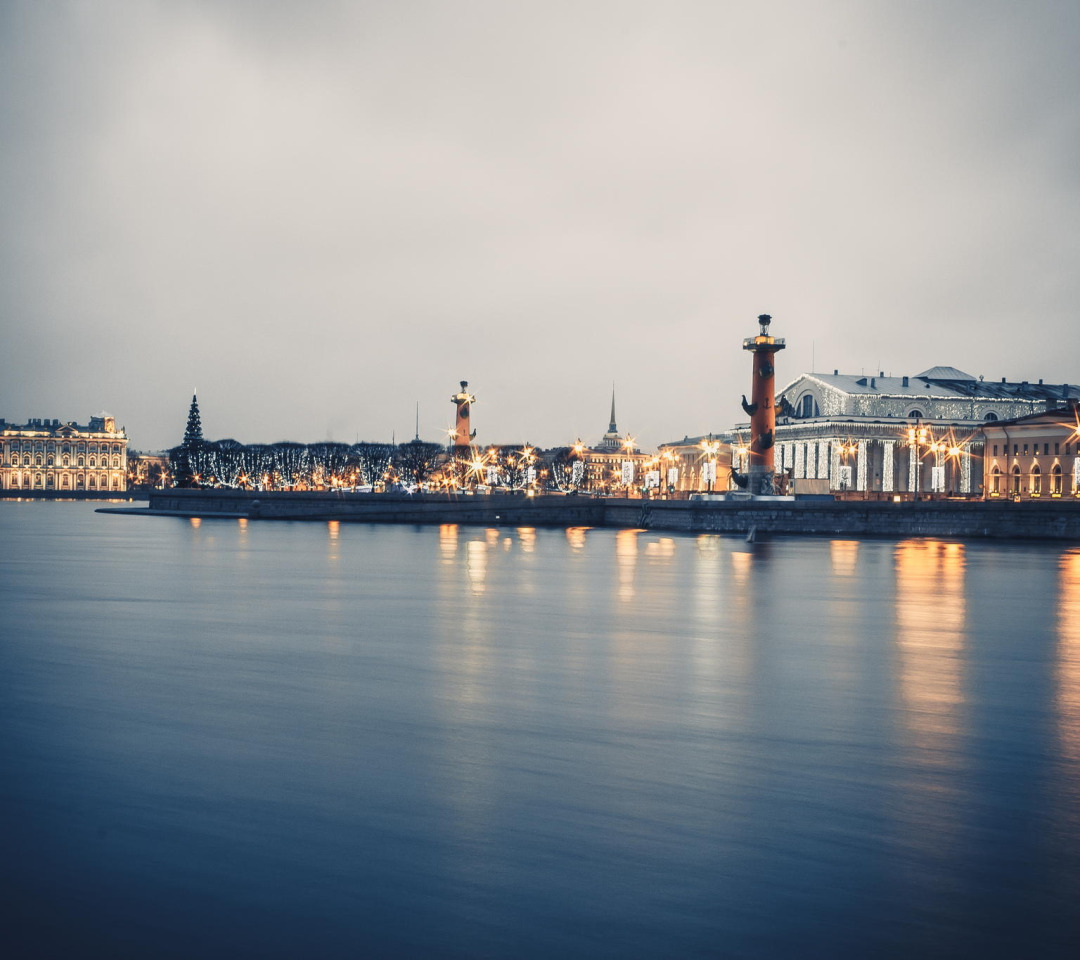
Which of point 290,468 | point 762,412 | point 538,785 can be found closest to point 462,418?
point 290,468

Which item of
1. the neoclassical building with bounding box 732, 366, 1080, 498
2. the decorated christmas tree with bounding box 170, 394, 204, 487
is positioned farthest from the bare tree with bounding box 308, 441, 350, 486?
the neoclassical building with bounding box 732, 366, 1080, 498

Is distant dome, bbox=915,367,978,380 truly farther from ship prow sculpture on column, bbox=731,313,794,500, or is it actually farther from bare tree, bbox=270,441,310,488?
bare tree, bbox=270,441,310,488

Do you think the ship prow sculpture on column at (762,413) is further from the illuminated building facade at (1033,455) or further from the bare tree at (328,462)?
the bare tree at (328,462)

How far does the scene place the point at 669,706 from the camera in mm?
15281

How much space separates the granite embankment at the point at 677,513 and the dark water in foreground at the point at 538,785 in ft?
108

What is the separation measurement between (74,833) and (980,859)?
699 cm

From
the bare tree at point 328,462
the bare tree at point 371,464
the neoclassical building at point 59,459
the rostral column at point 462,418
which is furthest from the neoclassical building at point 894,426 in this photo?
the neoclassical building at point 59,459

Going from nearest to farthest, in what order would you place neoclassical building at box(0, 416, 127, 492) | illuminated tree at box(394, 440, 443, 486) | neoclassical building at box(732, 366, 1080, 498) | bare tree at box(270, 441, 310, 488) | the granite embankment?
the granite embankment → neoclassical building at box(732, 366, 1080, 498) → illuminated tree at box(394, 440, 443, 486) → bare tree at box(270, 441, 310, 488) → neoclassical building at box(0, 416, 127, 492)

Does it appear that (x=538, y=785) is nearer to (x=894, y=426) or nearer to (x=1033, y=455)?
(x=1033, y=455)

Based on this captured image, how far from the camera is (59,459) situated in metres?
179

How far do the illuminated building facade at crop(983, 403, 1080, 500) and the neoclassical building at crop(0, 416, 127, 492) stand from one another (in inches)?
5189

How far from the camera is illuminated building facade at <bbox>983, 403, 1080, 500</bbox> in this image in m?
81.2

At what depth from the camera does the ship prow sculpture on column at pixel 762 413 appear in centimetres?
6400

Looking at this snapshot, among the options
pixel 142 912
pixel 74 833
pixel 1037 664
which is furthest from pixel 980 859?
pixel 1037 664
